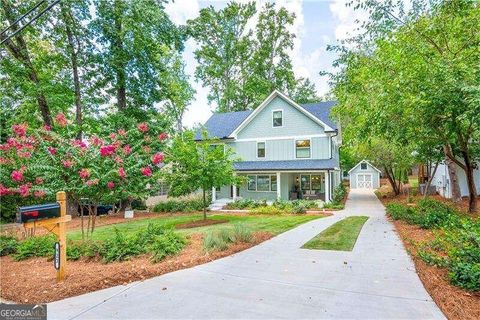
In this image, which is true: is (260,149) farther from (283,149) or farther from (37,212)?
(37,212)

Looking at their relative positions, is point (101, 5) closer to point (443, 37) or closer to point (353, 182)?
point (443, 37)

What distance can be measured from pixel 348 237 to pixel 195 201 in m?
13.1

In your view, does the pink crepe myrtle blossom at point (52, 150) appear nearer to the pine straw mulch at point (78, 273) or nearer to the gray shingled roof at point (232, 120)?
the pine straw mulch at point (78, 273)

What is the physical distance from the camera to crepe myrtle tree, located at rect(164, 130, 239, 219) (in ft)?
43.0

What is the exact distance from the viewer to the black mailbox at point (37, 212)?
4467 millimetres

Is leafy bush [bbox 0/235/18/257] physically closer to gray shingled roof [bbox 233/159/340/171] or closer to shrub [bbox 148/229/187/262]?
shrub [bbox 148/229/187/262]

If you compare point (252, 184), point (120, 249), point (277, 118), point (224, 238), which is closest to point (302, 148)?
point (277, 118)

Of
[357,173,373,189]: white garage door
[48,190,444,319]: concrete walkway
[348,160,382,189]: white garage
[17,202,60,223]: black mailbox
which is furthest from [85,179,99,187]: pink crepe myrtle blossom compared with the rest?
[357,173,373,189]: white garage door

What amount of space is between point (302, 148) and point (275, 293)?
1798 cm

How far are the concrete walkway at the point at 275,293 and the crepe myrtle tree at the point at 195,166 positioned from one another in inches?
269

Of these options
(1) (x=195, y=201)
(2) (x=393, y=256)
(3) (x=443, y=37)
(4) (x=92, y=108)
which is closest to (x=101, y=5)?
(4) (x=92, y=108)

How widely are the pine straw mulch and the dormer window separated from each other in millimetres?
16008

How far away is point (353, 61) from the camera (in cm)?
1260

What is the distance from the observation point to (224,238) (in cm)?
763
